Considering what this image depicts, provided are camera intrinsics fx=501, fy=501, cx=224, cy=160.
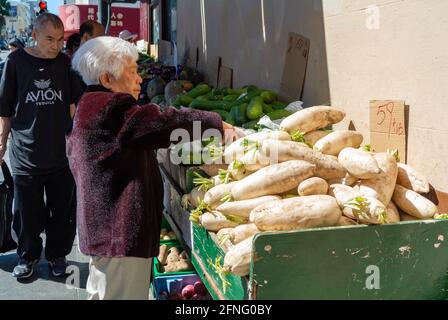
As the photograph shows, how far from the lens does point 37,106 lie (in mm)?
3963

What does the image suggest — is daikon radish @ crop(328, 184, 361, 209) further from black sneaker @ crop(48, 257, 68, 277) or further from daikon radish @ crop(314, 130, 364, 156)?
black sneaker @ crop(48, 257, 68, 277)

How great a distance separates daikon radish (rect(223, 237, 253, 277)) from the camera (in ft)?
7.22

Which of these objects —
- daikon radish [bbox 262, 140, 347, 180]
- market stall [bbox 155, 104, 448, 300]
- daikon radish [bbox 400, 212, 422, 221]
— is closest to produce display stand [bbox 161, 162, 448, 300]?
market stall [bbox 155, 104, 448, 300]

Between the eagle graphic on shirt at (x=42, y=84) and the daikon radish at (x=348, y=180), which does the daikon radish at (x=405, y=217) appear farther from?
the eagle graphic on shirt at (x=42, y=84)

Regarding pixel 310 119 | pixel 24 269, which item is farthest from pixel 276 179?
pixel 24 269

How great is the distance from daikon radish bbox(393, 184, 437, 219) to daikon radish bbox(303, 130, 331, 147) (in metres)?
0.57

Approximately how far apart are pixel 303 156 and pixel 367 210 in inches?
19.5

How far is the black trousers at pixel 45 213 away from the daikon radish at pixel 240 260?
2413mm

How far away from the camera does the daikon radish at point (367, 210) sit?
2143mm

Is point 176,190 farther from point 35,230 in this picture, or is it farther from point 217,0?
point 217,0

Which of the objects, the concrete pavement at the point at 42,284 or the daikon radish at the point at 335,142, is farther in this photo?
the concrete pavement at the point at 42,284

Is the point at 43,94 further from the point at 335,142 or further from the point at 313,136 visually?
the point at 335,142

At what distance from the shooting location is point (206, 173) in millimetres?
3057

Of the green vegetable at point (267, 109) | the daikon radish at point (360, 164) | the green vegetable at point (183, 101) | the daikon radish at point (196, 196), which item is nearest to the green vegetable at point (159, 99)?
the green vegetable at point (183, 101)
